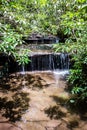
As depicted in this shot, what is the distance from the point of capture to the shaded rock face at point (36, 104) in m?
5.06

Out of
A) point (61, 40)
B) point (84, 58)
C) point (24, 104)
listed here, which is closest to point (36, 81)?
point (24, 104)

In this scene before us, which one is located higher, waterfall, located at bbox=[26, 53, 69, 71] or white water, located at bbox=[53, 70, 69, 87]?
waterfall, located at bbox=[26, 53, 69, 71]

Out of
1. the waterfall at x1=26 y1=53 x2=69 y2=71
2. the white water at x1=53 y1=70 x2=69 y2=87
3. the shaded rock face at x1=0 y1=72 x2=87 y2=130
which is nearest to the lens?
the shaded rock face at x1=0 y1=72 x2=87 y2=130

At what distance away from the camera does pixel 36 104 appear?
19.8 ft

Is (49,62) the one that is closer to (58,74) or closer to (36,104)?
(58,74)

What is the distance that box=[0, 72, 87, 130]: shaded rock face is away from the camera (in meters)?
5.06

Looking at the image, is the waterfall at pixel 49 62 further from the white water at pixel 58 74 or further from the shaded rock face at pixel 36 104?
the shaded rock face at pixel 36 104

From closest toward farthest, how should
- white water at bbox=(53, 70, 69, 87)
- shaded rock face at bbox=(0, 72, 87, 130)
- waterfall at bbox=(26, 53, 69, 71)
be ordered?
shaded rock face at bbox=(0, 72, 87, 130)
white water at bbox=(53, 70, 69, 87)
waterfall at bbox=(26, 53, 69, 71)

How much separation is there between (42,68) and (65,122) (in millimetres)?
3991

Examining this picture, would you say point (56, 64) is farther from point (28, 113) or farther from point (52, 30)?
point (28, 113)

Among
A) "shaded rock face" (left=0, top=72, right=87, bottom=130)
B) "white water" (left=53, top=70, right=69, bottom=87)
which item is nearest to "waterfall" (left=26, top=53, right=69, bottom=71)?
"white water" (left=53, top=70, right=69, bottom=87)

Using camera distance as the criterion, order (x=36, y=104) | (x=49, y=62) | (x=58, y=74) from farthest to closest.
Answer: (x=49, y=62) < (x=58, y=74) < (x=36, y=104)

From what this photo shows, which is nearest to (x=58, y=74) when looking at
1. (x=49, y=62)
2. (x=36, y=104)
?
(x=49, y=62)

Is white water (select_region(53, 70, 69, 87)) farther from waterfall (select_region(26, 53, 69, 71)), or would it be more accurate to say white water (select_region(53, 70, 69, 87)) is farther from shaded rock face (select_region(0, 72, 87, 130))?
waterfall (select_region(26, 53, 69, 71))
